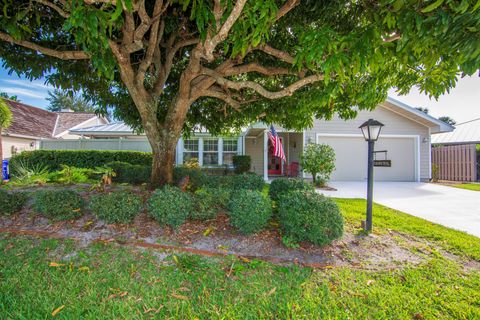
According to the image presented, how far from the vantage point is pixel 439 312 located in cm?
216

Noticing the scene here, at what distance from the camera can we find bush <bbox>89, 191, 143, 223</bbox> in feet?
11.7

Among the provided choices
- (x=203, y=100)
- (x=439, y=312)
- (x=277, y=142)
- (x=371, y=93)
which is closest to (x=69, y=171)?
(x=203, y=100)

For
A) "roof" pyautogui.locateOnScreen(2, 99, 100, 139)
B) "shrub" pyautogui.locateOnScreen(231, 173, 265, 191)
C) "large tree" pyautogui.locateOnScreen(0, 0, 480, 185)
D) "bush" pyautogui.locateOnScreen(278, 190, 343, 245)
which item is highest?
"roof" pyautogui.locateOnScreen(2, 99, 100, 139)

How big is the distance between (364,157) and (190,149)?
9.50m

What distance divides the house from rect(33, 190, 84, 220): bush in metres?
8.74

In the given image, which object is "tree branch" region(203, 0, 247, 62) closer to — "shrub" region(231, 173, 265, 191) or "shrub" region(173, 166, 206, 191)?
"shrub" region(231, 173, 265, 191)

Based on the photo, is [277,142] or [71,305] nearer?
[71,305]

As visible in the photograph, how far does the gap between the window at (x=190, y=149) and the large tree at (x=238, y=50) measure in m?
6.28

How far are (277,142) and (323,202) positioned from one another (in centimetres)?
403

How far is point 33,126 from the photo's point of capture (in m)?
15.8

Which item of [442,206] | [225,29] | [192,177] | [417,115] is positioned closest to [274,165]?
[417,115]

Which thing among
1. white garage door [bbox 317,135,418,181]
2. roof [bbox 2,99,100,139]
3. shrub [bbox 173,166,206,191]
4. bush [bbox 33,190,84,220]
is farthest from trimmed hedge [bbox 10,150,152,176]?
white garage door [bbox 317,135,418,181]

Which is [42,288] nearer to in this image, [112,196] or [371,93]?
[112,196]

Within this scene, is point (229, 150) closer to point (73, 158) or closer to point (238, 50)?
point (73, 158)
